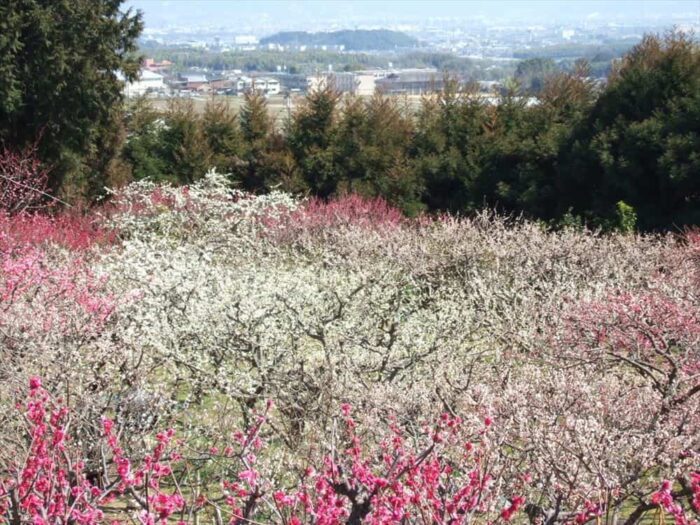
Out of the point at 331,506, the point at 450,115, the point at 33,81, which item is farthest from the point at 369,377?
the point at 450,115

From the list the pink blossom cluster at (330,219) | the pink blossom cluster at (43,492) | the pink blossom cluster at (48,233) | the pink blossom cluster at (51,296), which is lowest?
the pink blossom cluster at (330,219)

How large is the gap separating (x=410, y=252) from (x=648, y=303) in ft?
8.78

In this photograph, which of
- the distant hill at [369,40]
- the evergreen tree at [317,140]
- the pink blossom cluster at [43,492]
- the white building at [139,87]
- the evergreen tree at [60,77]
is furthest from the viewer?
the distant hill at [369,40]

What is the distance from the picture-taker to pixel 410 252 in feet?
28.6

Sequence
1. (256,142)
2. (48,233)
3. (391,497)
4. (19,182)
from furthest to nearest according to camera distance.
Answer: (256,142) → (19,182) → (48,233) → (391,497)

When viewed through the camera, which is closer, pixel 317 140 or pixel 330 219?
pixel 330 219

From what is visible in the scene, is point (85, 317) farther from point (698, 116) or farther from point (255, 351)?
point (698, 116)

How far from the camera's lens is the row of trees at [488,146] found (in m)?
12.9

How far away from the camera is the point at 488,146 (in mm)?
15336

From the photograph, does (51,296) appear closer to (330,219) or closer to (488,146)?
(330,219)

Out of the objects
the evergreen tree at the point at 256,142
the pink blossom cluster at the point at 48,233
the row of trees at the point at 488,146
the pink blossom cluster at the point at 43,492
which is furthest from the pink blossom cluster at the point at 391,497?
the evergreen tree at the point at 256,142

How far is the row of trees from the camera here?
12891 millimetres

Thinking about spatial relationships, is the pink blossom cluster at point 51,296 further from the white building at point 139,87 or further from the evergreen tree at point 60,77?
the white building at point 139,87

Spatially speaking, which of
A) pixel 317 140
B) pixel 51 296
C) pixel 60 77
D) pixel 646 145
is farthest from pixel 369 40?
pixel 51 296
